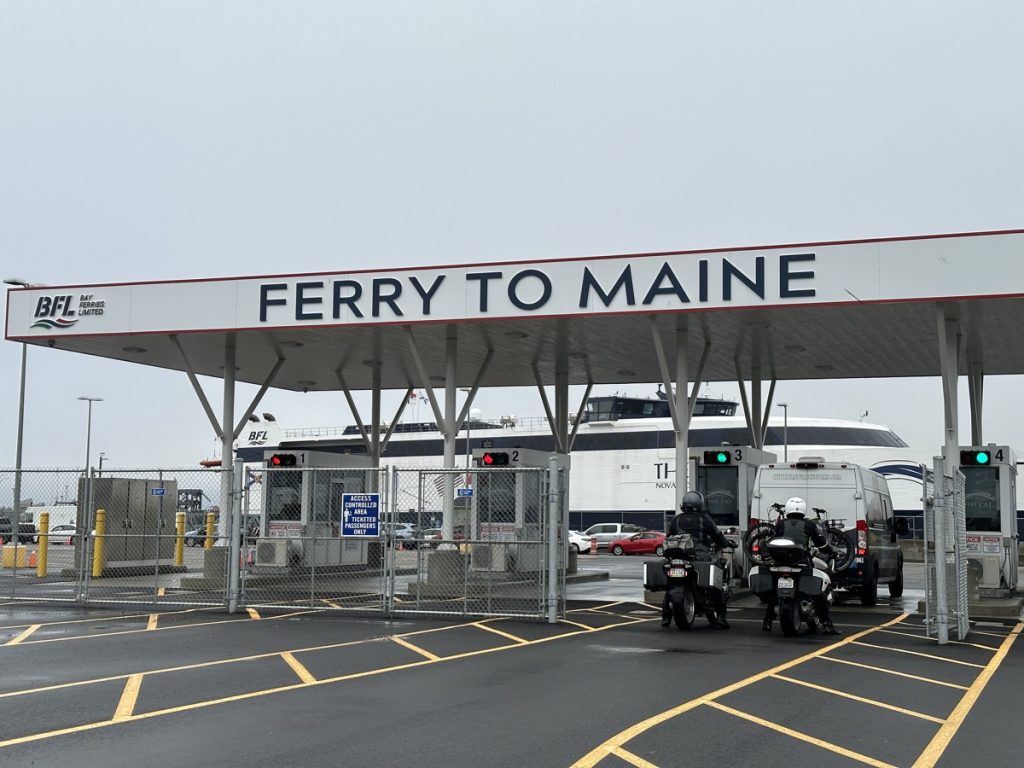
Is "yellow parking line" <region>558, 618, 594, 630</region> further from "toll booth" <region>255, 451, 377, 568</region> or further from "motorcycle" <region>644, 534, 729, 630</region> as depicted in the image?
"toll booth" <region>255, 451, 377, 568</region>

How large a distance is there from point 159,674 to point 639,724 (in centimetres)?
483

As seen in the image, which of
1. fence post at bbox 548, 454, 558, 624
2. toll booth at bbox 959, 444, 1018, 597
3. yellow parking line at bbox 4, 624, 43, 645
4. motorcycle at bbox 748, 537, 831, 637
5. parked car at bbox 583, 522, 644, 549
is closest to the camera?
yellow parking line at bbox 4, 624, 43, 645

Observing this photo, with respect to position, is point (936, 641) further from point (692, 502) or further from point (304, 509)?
point (304, 509)

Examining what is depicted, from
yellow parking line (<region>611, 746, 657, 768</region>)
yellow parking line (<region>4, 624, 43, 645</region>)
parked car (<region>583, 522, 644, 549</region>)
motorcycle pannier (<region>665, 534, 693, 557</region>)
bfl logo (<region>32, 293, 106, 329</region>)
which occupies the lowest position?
yellow parking line (<region>4, 624, 43, 645</region>)

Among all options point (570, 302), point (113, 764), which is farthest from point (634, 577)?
point (113, 764)

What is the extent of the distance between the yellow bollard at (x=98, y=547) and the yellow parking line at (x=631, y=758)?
19.2m

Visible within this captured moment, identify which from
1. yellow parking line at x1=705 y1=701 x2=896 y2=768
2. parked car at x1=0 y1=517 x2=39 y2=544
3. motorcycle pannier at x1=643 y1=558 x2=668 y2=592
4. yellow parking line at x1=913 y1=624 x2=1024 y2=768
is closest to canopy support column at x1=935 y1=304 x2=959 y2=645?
yellow parking line at x1=913 y1=624 x2=1024 y2=768

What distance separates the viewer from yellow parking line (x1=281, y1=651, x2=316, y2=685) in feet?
34.3

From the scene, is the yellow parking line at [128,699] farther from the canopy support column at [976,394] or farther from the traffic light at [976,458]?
the canopy support column at [976,394]

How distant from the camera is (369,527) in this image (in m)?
16.8

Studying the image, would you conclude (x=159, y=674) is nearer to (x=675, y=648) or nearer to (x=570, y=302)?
(x=675, y=648)

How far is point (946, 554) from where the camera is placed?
46.9ft

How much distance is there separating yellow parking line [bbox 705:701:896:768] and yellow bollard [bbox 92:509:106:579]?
60.4ft

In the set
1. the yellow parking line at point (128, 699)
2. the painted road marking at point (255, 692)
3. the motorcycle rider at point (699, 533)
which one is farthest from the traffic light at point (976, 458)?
the yellow parking line at point (128, 699)
